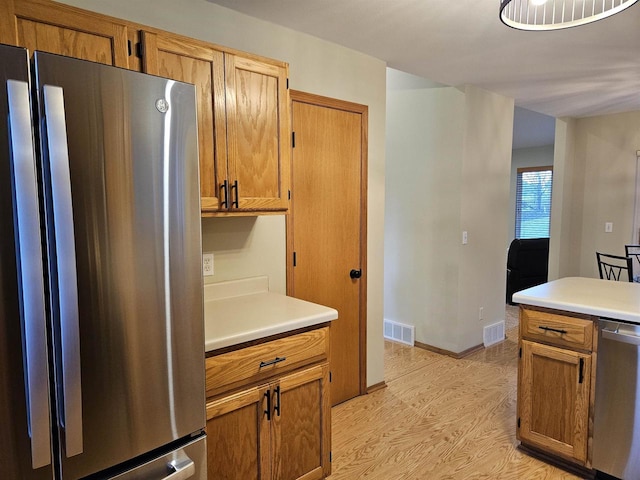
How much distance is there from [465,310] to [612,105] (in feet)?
9.46

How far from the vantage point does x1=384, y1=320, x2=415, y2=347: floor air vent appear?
4.19 meters

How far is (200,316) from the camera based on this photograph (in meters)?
1.40

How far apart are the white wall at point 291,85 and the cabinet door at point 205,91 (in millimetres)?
387

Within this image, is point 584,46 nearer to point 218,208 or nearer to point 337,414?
point 218,208

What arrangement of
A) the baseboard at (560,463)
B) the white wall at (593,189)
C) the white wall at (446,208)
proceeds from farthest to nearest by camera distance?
the white wall at (593,189) < the white wall at (446,208) < the baseboard at (560,463)

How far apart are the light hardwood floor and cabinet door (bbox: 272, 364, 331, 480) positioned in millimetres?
342

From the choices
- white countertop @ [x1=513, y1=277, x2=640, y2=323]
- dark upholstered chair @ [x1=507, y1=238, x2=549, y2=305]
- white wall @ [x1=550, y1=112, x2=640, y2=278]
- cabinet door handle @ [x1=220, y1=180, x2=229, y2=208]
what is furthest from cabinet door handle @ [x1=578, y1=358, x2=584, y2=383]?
dark upholstered chair @ [x1=507, y1=238, x2=549, y2=305]

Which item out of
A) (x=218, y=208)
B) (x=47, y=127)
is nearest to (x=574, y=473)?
(x=218, y=208)

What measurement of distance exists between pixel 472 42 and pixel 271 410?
8.10 ft

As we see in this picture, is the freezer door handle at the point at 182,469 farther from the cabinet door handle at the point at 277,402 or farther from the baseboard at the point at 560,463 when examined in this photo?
the baseboard at the point at 560,463

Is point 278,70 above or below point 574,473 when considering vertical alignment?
above

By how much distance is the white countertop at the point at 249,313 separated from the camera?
1673 millimetres

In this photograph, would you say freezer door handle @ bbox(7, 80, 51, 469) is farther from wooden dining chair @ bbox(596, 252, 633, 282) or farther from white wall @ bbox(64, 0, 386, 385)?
wooden dining chair @ bbox(596, 252, 633, 282)

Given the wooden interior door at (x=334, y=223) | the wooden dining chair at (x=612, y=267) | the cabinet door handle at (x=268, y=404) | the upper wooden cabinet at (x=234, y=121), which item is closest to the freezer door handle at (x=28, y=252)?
the upper wooden cabinet at (x=234, y=121)
